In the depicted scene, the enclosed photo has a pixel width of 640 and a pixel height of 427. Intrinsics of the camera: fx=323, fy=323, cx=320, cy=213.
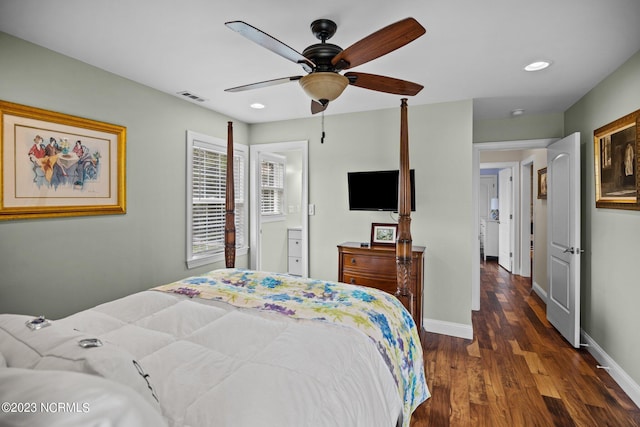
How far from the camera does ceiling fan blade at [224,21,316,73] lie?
139 centimetres

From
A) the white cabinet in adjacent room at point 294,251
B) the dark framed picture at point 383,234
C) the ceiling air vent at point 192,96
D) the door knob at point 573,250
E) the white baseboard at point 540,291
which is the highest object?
the ceiling air vent at point 192,96

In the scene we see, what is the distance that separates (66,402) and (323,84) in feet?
5.45

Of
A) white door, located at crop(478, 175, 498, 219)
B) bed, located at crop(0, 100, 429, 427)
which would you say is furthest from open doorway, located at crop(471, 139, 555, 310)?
bed, located at crop(0, 100, 429, 427)

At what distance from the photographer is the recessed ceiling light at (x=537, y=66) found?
2518mm

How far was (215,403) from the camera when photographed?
0.92 m

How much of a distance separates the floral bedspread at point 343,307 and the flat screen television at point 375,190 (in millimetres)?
1698

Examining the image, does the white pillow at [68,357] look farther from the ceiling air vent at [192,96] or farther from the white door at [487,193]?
A: the white door at [487,193]

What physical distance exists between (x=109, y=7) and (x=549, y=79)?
3.39 meters

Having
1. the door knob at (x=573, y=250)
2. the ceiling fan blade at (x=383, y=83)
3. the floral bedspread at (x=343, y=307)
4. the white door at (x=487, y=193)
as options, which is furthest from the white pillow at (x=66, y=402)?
the white door at (x=487, y=193)

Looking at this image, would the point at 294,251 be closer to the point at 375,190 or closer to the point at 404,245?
the point at 375,190

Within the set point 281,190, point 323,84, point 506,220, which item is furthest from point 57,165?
point 506,220

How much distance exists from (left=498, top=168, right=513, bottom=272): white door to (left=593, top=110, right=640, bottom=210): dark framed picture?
3.54 m

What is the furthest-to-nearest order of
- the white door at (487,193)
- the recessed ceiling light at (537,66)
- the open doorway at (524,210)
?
the white door at (487,193) < the open doorway at (524,210) < the recessed ceiling light at (537,66)

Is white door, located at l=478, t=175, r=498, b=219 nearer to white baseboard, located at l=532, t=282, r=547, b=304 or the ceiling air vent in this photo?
white baseboard, located at l=532, t=282, r=547, b=304
